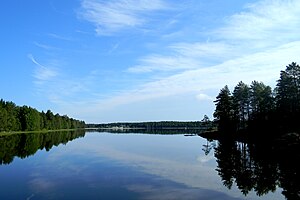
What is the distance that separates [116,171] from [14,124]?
119m

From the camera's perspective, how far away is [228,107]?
104m

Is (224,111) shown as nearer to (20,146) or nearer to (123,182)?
(20,146)

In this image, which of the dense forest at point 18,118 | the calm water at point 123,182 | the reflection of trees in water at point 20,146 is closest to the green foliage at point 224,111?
the reflection of trees in water at point 20,146

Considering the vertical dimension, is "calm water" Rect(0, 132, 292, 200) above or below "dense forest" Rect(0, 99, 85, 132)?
below

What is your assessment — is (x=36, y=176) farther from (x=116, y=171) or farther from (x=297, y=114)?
(x=297, y=114)

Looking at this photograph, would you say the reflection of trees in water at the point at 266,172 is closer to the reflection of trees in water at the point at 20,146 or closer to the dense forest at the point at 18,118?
the reflection of trees in water at the point at 20,146

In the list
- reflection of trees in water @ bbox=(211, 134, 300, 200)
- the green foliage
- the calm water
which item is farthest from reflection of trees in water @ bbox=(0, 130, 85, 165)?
the green foliage

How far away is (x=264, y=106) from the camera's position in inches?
3228

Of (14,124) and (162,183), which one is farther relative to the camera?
(14,124)

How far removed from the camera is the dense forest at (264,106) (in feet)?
227

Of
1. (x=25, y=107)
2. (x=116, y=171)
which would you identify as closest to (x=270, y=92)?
(x=116, y=171)

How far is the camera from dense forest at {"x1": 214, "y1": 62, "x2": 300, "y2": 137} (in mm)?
69125

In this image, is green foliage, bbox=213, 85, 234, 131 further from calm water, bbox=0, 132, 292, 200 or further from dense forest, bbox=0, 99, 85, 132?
dense forest, bbox=0, 99, 85, 132

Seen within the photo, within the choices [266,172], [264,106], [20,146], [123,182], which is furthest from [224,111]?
[123,182]
